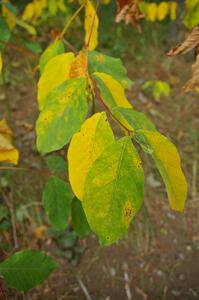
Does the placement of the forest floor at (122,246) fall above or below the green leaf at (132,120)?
below

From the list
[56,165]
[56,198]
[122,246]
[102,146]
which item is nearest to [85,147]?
[102,146]

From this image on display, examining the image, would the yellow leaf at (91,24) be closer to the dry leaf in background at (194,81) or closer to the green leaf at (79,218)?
the dry leaf in background at (194,81)

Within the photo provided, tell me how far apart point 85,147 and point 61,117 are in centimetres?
9

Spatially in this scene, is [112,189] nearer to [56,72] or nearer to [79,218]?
[56,72]

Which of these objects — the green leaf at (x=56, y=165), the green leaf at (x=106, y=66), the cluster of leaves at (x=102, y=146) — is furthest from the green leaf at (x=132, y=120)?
the green leaf at (x=56, y=165)

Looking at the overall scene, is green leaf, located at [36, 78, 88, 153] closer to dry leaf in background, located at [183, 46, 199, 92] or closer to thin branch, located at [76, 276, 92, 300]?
dry leaf in background, located at [183, 46, 199, 92]

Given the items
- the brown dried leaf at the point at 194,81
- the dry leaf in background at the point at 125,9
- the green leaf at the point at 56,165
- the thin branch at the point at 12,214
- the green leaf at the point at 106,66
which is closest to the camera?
the brown dried leaf at the point at 194,81

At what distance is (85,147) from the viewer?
0.66 metres

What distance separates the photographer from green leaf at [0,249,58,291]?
0.97 m

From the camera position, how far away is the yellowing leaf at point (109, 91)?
775 mm

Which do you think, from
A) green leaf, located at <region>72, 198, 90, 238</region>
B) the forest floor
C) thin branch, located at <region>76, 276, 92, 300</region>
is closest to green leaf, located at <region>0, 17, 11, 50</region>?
green leaf, located at <region>72, 198, 90, 238</region>

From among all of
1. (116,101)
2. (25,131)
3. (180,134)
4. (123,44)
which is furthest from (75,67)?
(123,44)

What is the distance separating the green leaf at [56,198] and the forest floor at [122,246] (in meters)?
0.55

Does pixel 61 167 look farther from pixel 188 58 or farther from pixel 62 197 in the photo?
pixel 188 58
